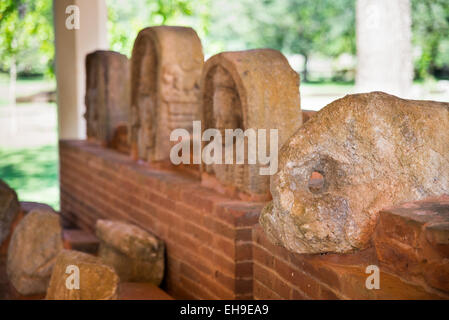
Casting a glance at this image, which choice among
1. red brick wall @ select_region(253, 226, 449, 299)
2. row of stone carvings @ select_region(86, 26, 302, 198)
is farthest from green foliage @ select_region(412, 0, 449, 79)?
red brick wall @ select_region(253, 226, 449, 299)

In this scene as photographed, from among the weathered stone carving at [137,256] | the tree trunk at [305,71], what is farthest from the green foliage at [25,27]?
the tree trunk at [305,71]

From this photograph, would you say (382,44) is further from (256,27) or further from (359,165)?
(256,27)

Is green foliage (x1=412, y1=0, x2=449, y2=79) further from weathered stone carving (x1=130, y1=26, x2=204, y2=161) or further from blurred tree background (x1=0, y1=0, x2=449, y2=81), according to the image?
weathered stone carving (x1=130, y1=26, x2=204, y2=161)

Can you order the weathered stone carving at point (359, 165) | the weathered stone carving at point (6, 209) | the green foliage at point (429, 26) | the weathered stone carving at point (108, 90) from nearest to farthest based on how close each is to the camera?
the weathered stone carving at point (359, 165), the weathered stone carving at point (6, 209), the weathered stone carving at point (108, 90), the green foliage at point (429, 26)

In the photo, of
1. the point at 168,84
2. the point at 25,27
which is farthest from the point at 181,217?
the point at 25,27

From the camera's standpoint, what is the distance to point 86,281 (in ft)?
11.8

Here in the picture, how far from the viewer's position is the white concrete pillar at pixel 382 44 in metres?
8.26

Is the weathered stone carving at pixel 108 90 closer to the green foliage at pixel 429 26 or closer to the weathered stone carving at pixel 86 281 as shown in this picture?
the weathered stone carving at pixel 86 281

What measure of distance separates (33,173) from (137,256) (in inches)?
320

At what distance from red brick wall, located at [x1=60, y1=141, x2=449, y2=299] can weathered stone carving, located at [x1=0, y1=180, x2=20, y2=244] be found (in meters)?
0.77

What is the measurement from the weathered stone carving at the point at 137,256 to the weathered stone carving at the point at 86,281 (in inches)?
26.7
